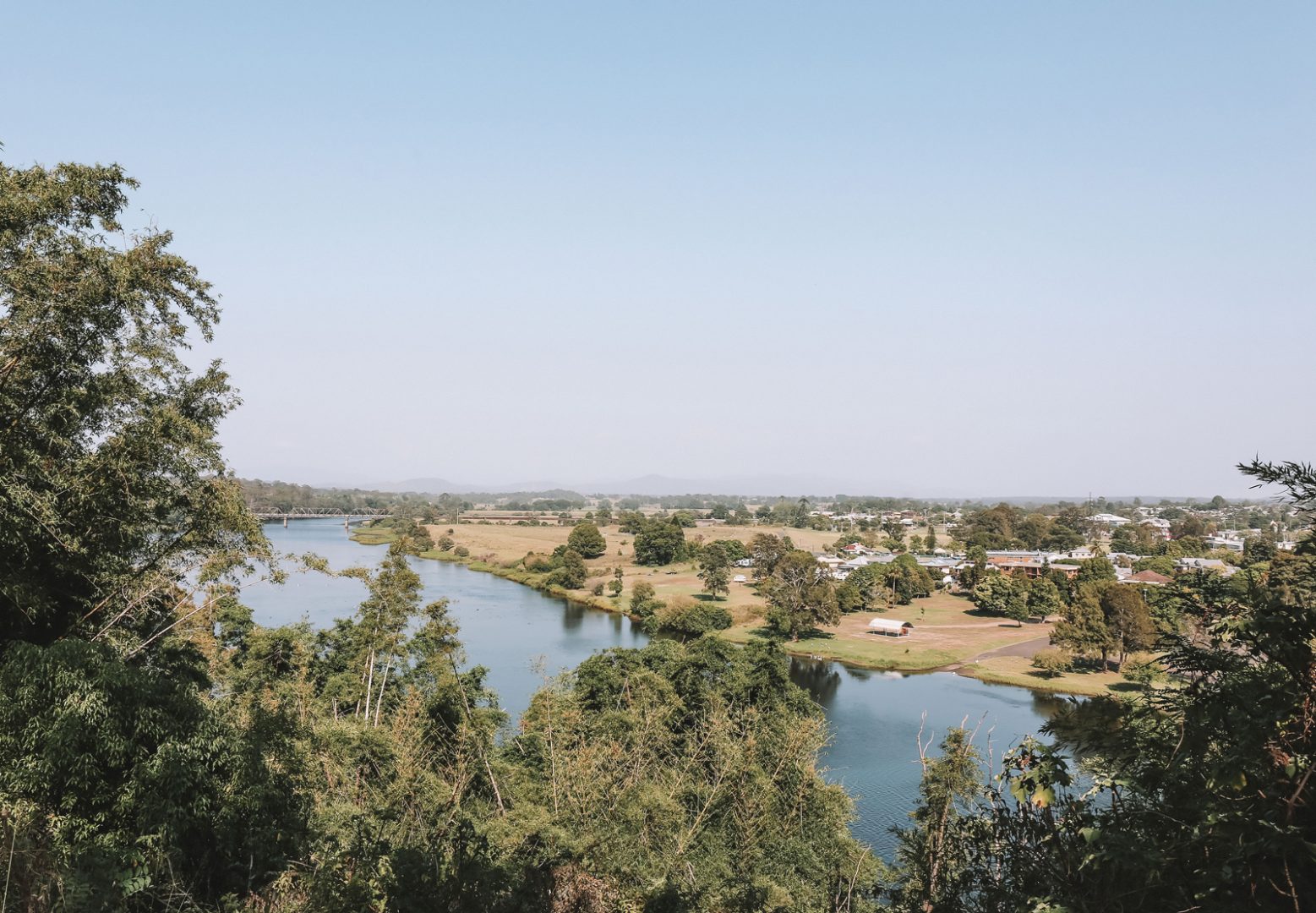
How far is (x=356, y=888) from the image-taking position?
23.0ft

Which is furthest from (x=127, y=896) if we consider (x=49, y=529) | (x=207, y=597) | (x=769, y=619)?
(x=769, y=619)

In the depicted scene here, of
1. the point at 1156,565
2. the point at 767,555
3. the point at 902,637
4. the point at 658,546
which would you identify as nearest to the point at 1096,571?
the point at 1156,565

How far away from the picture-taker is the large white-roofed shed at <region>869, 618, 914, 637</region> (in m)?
38.3

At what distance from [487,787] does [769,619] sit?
949 inches

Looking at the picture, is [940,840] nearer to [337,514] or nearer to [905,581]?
[905,581]

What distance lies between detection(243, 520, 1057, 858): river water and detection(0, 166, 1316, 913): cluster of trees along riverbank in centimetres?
258

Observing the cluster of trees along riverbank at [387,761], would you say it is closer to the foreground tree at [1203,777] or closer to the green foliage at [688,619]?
the foreground tree at [1203,777]

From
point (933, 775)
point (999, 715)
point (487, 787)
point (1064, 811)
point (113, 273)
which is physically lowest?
point (999, 715)

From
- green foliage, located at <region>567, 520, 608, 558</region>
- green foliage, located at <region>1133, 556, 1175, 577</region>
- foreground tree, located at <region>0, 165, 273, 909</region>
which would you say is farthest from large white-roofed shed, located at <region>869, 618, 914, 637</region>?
foreground tree, located at <region>0, 165, 273, 909</region>

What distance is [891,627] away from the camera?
3853cm

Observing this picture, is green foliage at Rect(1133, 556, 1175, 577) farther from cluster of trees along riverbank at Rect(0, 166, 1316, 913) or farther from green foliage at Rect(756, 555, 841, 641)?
Result: cluster of trees along riverbank at Rect(0, 166, 1316, 913)

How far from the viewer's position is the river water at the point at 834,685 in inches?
782

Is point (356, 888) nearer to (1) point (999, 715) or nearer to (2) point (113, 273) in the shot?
(2) point (113, 273)

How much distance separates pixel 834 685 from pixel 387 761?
2088 centimetres
